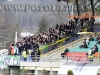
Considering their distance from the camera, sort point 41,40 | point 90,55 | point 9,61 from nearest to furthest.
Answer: point 90,55
point 9,61
point 41,40


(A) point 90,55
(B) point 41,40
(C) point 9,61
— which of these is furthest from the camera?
(B) point 41,40

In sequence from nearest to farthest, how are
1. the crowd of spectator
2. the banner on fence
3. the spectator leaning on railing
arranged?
1. the banner on fence
2. the crowd of spectator
3. the spectator leaning on railing

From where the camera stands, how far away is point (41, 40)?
43.6 m

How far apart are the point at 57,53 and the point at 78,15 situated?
6622 millimetres

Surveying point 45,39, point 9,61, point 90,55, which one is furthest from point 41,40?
point 90,55

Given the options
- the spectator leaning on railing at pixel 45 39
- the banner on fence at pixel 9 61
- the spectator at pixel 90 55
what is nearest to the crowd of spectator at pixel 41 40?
the spectator leaning on railing at pixel 45 39

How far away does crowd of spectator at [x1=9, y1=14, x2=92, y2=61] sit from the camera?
135 ft

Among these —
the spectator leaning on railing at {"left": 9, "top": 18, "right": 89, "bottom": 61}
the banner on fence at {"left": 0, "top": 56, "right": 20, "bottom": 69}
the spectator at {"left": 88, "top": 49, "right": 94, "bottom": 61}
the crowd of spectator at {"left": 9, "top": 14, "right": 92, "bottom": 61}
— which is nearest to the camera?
the spectator at {"left": 88, "top": 49, "right": 94, "bottom": 61}

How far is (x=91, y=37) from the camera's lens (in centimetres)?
4172

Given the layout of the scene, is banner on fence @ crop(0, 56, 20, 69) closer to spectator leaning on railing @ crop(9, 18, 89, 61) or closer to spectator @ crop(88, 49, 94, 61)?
spectator leaning on railing @ crop(9, 18, 89, 61)

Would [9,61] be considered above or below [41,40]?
below

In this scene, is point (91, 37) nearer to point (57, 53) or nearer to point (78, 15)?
point (57, 53)

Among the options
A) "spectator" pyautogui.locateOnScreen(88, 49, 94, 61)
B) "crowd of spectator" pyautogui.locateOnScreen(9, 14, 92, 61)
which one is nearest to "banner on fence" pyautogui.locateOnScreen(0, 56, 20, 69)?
"crowd of spectator" pyautogui.locateOnScreen(9, 14, 92, 61)

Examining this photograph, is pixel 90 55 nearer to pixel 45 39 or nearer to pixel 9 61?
pixel 9 61
